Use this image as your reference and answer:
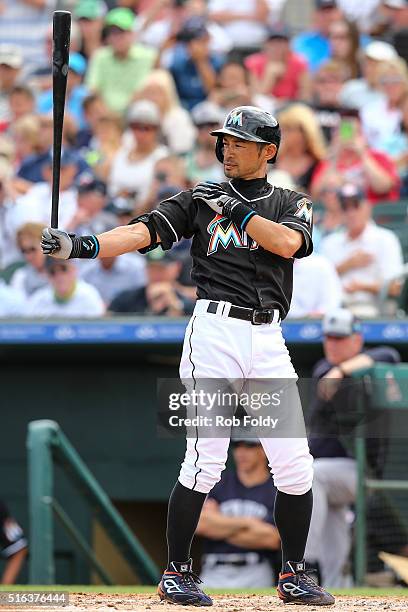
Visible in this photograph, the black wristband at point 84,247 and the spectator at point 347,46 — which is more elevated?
the spectator at point 347,46

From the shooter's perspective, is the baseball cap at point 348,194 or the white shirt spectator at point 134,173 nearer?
the baseball cap at point 348,194

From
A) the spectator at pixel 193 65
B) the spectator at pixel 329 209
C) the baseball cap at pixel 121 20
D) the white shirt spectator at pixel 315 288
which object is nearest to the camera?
the white shirt spectator at pixel 315 288

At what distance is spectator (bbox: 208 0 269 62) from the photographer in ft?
41.3

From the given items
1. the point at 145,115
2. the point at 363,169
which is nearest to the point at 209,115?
the point at 145,115

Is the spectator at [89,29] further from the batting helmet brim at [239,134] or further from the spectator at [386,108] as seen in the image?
the batting helmet brim at [239,134]

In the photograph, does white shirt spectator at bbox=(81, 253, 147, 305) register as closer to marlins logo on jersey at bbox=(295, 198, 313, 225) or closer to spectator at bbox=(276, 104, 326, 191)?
spectator at bbox=(276, 104, 326, 191)

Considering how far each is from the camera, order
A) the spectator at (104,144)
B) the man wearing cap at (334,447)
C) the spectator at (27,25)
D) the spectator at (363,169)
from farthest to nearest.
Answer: the spectator at (27,25), the spectator at (104,144), the spectator at (363,169), the man wearing cap at (334,447)

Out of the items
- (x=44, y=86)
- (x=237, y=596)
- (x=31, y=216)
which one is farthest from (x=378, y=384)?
(x=44, y=86)

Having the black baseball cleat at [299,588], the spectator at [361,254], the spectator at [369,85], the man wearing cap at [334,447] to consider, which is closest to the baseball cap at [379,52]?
the spectator at [369,85]

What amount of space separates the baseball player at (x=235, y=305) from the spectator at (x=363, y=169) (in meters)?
4.81

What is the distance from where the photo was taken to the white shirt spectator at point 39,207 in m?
10.1

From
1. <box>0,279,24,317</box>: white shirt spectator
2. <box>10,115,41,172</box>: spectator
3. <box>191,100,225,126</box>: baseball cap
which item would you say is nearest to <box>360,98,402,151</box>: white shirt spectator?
<box>191,100,225,126</box>: baseball cap

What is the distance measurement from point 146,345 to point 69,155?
9.75 ft

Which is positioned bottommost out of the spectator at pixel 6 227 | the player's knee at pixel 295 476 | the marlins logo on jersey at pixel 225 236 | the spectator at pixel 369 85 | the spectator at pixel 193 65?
the player's knee at pixel 295 476
